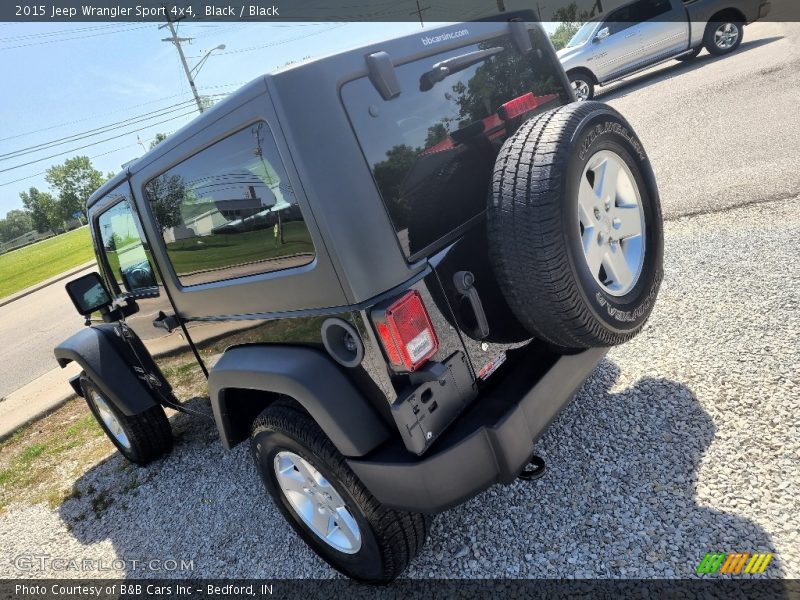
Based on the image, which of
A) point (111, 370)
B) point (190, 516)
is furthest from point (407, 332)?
point (111, 370)

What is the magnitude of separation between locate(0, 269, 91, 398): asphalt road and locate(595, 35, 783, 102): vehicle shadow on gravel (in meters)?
12.3

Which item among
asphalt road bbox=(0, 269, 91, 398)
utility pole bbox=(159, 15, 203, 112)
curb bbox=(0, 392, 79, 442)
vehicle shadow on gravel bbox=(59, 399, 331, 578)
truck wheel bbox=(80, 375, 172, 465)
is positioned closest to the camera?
vehicle shadow on gravel bbox=(59, 399, 331, 578)

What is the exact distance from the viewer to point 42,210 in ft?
297

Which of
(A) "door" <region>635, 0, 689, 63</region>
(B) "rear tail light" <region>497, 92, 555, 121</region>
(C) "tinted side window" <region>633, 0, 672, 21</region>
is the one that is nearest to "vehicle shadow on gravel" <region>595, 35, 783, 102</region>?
(A) "door" <region>635, 0, 689, 63</region>

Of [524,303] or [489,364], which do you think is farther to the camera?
[489,364]

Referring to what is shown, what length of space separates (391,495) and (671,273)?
3072mm

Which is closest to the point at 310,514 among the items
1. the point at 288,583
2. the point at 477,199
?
the point at 288,583

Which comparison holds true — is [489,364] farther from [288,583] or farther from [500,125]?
[288,583]

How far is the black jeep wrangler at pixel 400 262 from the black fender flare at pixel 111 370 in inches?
41.8

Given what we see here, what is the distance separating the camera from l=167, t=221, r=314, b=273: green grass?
1.87 m

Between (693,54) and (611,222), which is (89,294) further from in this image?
(693,54)

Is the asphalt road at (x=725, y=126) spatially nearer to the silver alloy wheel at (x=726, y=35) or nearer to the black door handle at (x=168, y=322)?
the silver alloy wheel at (x=726, y=35)

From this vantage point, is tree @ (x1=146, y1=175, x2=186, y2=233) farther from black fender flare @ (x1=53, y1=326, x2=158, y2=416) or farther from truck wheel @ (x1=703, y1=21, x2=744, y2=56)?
truck wheel @ (x1=703, y1=21, x2=744, y2=56)

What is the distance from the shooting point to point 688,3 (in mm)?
10750
